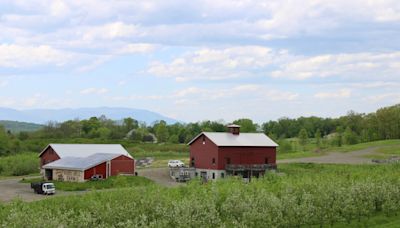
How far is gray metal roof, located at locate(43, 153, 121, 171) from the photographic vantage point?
223 feet

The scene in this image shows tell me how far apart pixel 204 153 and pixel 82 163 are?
14.9 m

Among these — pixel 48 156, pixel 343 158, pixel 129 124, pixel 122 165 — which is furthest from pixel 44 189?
pixel 129 124

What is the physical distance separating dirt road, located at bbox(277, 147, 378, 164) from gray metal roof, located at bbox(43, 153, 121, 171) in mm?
25042

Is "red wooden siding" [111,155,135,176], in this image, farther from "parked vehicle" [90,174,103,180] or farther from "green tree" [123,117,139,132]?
"green tree" [123,117,139,132]

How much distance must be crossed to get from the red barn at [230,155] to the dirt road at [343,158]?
8011 millimetres

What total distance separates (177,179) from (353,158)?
2943 cm

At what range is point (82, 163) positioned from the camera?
227 feet

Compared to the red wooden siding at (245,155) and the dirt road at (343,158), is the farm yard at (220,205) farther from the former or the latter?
the dirt road at (343,158)

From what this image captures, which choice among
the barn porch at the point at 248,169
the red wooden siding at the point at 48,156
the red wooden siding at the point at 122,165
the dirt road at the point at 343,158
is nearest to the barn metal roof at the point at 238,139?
the barn porch at the point at 248,169

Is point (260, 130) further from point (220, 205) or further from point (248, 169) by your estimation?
point (220, 205)

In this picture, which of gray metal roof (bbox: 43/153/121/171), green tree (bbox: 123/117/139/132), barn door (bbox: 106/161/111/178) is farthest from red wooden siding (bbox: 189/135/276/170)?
green tree (bbox: 123/117/139/132)

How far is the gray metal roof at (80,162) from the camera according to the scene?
223 feet

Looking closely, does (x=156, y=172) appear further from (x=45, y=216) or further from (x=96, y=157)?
(x=45, y=216)

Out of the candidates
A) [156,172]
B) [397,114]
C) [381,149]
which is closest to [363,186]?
[156,172]
